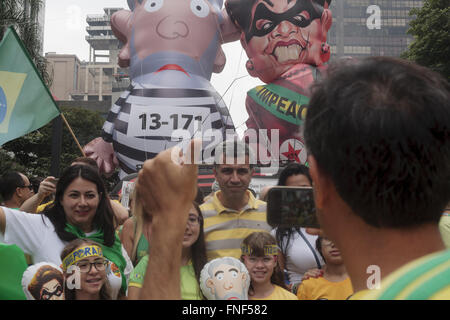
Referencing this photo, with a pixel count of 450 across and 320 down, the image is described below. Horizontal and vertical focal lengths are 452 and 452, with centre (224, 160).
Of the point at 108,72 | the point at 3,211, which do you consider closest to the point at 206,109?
the point at 3,211

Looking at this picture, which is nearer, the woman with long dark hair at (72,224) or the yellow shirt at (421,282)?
the yellow shirt at (421,282)

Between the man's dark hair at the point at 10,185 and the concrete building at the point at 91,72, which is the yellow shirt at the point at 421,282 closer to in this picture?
the man's dark hair at the point at 10,185

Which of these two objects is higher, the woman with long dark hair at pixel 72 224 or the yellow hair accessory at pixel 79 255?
the woman with long dark hair at pixel 72 224

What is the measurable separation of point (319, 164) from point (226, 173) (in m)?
1.40

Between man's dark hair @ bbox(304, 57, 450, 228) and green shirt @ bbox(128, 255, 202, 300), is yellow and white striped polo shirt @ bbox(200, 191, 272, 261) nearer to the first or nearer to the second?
green shirt @ bbox(128, 255, 202, 300)

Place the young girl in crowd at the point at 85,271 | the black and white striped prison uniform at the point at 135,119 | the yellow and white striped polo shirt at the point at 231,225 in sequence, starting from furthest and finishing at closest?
1. the black and white striped prison uniform at the point at 135,119
2. the yellow and white striped polo shirt at the point at 231,225
3. the young girl in crowd at the point at 85,271

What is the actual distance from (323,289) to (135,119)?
182 inches

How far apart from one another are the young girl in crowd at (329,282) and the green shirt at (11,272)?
4.24 feet

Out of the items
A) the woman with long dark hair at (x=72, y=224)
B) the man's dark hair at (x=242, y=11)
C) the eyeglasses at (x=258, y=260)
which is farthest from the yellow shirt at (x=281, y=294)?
the man's dark hair at (x=242, y=11)

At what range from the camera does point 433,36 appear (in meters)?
11.5

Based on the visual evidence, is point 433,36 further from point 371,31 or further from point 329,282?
point 371,31

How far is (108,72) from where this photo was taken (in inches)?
2314

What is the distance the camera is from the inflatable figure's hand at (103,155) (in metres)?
7.45

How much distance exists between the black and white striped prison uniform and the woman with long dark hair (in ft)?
10.1
